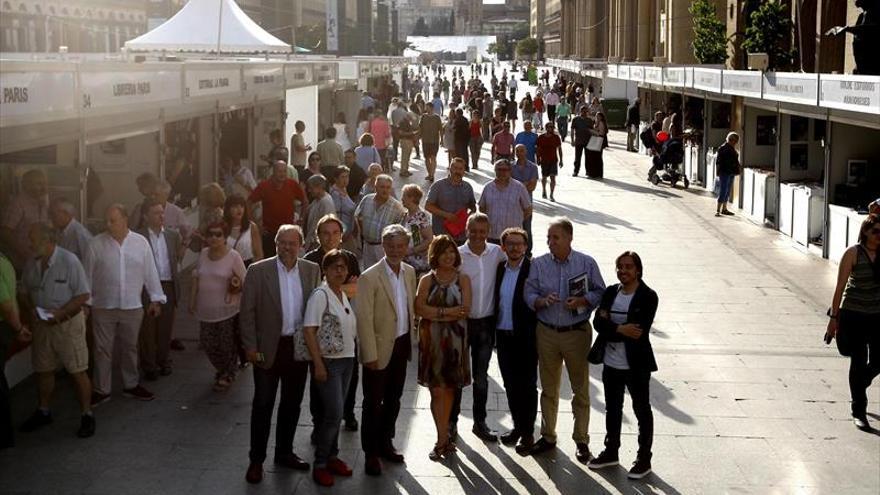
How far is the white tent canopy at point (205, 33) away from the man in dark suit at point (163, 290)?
1144 cm

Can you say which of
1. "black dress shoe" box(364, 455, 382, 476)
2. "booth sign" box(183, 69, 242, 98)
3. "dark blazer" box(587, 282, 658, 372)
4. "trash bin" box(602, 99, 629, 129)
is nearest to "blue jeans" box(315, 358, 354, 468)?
"black dress shoe" box(364, 455, 382, 476)

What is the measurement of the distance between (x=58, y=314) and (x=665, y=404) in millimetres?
4528

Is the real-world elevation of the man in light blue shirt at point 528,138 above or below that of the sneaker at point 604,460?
above

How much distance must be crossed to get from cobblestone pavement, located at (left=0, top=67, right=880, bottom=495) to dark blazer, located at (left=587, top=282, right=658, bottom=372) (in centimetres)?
75

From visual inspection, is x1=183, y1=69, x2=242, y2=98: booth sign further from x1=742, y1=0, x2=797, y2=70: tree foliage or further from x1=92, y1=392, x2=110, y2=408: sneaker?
x1=742, y1=0, x2=797, y2=70: tree foliage

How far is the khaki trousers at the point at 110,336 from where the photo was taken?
9.42 m

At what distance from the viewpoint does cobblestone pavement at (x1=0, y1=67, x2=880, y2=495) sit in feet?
25.7

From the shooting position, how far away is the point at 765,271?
16.0m

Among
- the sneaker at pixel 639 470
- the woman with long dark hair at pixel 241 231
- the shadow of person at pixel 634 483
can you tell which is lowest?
the shadow of person at pixel 634 483

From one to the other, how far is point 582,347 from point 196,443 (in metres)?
2.69

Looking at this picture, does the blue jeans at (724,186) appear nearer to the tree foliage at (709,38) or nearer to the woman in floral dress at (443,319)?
the tree foliage at (709,38)

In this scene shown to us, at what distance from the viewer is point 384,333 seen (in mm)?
7727

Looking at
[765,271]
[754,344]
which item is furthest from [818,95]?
→ [754,344]

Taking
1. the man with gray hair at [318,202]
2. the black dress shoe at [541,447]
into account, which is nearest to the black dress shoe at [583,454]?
the black dress shoe at [541,447]
